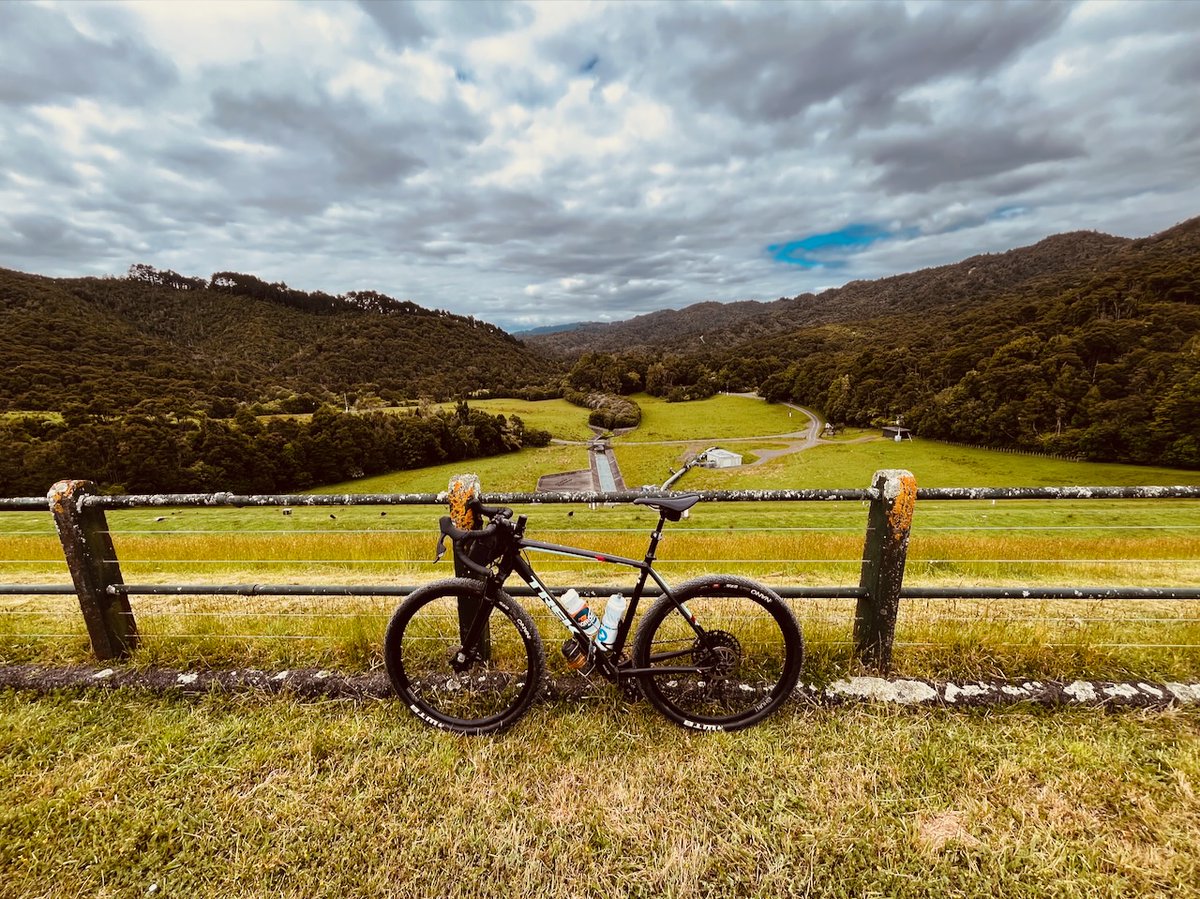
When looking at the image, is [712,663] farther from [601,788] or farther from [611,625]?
[601,788]

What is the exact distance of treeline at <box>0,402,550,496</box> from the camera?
143 ft

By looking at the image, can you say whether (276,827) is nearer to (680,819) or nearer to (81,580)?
(680,819)

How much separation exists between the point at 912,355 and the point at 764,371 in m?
36.7

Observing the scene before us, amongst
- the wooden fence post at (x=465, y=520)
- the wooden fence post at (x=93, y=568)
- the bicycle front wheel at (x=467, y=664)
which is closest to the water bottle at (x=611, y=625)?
the bicycle front wheel at (x=467, y=664)

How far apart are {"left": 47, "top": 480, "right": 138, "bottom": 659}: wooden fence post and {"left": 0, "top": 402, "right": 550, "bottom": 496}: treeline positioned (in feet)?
182

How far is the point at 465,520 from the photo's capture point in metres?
3.50

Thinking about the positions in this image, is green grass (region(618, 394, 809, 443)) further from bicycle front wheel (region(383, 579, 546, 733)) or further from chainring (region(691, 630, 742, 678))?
chainring (region(691, 630, 742, 678))

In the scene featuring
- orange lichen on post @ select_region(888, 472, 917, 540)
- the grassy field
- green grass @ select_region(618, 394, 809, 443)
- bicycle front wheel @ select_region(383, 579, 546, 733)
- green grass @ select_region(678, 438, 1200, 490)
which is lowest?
green grass @ select_region(678, 438, 1200, 490)

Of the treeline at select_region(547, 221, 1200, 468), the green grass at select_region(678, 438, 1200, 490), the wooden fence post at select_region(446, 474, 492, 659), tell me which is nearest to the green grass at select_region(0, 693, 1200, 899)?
the wooden fence post at select_region(446, 474, 492, 659)

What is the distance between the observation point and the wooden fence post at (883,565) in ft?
11.3

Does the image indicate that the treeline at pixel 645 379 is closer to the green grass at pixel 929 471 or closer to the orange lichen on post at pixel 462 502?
the green grass at pixel 929 471

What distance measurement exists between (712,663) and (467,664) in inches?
69.2

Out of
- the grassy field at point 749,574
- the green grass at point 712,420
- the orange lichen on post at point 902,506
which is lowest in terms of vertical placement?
the green grass at point 712,420

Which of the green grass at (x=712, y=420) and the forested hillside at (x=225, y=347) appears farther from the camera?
the green grass at (x=712, y=420)
